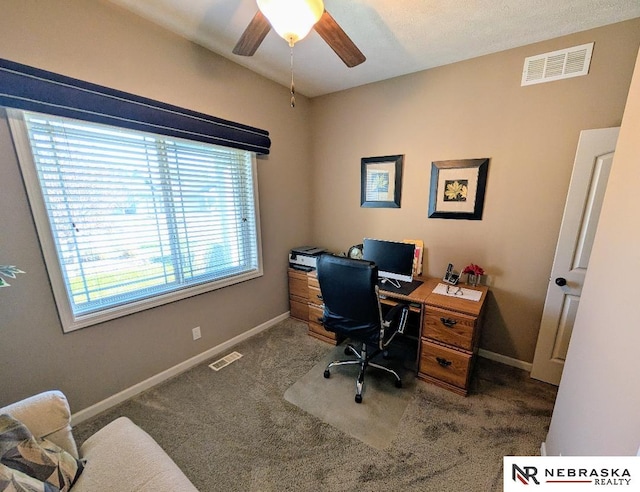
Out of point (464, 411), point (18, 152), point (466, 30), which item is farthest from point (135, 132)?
point (464, 411)

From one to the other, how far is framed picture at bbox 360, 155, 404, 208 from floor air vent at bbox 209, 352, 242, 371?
6.61 feet

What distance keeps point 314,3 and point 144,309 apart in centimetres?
217

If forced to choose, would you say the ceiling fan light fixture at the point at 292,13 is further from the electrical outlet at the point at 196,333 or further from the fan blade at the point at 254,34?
the electrical outlet at the point at 196,333

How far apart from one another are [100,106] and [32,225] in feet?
2.58

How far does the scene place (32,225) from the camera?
142cm

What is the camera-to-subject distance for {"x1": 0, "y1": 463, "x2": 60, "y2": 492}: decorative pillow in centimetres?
74

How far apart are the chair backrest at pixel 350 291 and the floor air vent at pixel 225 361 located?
1.07 meters

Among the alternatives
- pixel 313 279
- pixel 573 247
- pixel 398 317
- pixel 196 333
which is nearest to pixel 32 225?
pixel 196 333

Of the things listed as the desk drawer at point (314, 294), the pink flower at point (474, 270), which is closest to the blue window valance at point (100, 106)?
the desk drawer at point (314, 294)

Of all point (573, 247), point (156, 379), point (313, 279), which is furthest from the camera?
point (313, 279)

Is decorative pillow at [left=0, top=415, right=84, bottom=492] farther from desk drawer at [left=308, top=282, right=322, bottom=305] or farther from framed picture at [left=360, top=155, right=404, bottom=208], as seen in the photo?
framed picture at [left=360, top=155, right=404, bottom=208]

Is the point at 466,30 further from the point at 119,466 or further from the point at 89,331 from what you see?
the point at 89,331

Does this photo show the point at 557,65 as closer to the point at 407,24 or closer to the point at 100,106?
the point at 407,24

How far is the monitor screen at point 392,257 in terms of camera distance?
224 centimetres
